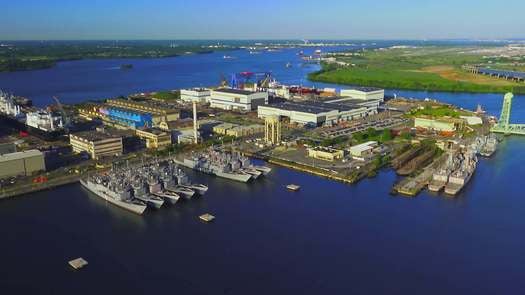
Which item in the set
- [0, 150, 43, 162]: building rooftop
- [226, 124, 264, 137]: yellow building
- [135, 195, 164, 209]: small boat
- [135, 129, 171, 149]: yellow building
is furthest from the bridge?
[0, 150, 43, 162]: building rooftop

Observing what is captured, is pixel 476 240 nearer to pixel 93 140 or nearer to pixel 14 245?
pixel 14 245

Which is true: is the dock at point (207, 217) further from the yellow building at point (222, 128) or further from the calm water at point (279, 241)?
the yellow building at point (222, 128)

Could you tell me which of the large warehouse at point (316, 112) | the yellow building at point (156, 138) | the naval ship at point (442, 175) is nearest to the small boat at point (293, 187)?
the naval ship at point (442, 175)

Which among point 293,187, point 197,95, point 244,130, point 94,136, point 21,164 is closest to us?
point 293,187

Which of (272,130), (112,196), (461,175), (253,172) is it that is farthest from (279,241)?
(272,130)

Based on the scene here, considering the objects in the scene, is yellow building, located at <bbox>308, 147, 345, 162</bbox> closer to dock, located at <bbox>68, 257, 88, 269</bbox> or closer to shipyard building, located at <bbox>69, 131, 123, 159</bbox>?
shipyard building, located at <bbox>69, 131, 123, 159</bbox>

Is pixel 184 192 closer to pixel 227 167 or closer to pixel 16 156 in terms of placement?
pixel 227 167

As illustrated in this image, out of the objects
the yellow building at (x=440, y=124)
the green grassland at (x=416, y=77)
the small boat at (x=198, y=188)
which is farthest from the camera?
the green grassland at (x=416, y=77)
